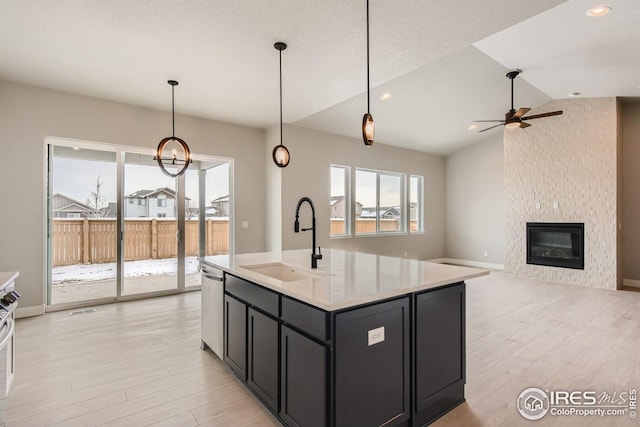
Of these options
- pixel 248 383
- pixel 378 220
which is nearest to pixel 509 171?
pixel 378 220

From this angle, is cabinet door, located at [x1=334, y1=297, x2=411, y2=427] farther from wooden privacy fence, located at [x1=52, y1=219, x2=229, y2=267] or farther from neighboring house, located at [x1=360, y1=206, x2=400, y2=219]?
neighboring house, located at [x1=360, y1=206, x2=400, y2=219]

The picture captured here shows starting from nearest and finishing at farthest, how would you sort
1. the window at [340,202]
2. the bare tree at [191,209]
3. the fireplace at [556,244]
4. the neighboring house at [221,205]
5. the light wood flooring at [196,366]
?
the light wood flooring at [196,366], the bare tree at [191,209], the neighboring house at [221,205], the fireplace at [556,244], the window at [340,202]

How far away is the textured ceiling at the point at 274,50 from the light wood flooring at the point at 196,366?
298 centimetres

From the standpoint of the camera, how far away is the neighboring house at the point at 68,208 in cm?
458

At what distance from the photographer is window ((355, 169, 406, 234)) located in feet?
24.6

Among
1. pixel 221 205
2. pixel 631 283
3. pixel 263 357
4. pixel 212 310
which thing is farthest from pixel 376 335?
pixel 631 283

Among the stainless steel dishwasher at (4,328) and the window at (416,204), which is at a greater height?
the window at (416,204)

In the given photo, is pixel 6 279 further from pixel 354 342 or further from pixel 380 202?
pixel 380 202

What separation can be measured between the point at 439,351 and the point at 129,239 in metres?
4.85

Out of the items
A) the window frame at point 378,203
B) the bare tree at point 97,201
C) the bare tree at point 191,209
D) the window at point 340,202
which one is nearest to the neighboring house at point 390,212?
the window frame at point 378,203

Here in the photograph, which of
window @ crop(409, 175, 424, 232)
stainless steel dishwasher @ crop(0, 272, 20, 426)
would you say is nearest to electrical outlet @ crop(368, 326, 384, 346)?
stainless steel dishwasher @ crop(0, 272, 20, 426)

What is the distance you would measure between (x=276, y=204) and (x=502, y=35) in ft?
13.5

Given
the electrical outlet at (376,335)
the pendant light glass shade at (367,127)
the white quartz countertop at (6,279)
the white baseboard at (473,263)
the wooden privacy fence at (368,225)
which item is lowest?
the white baseboard at (473,263)

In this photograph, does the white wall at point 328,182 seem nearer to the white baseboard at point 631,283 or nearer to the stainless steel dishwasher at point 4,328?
the white baseboard at point 631,283
